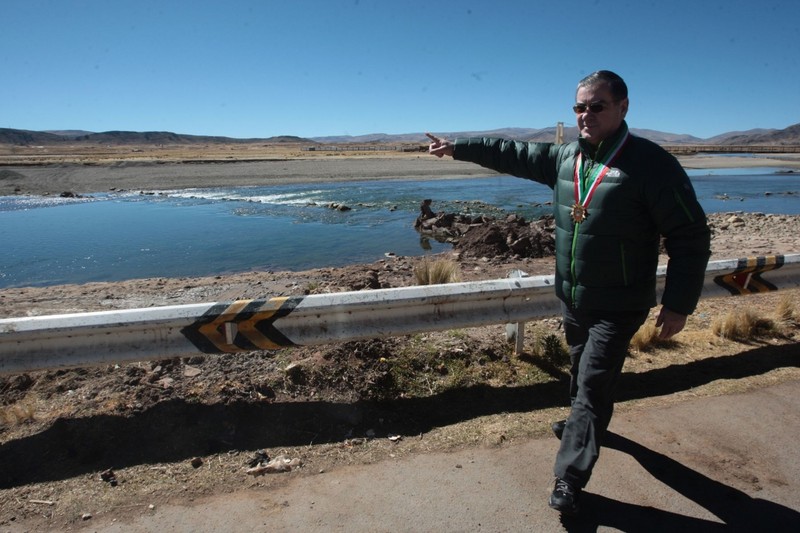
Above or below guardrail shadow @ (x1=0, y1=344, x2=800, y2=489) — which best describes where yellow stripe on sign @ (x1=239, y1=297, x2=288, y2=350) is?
above

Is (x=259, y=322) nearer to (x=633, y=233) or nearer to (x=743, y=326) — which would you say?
(x=633, y=233)

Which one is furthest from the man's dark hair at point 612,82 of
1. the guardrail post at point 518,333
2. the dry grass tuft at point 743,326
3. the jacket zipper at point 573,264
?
the dry grass tuft at point 743,326

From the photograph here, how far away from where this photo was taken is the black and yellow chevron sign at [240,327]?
3645 mm

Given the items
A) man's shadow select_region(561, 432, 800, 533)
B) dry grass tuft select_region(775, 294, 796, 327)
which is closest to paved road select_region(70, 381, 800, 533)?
man's shadow select_region(561, 432, 800, 533)

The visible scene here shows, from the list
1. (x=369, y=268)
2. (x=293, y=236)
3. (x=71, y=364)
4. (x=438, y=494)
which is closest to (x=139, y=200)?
(x=293, y=236)

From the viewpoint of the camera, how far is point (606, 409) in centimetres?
291

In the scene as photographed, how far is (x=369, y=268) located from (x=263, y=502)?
299 inches

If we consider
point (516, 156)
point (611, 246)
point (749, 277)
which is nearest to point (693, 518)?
point (611, 246)

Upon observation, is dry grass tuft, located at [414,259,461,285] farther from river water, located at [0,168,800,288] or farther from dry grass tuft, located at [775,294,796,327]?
river water, located at [0,168,800,288]

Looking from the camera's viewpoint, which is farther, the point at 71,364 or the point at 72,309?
the point at 72,309

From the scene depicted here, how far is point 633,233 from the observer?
2.75 meters

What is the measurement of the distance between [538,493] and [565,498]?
212 mm

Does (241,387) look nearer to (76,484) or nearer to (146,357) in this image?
(146,357)

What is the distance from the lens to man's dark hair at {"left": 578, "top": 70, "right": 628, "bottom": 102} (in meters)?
2.78
